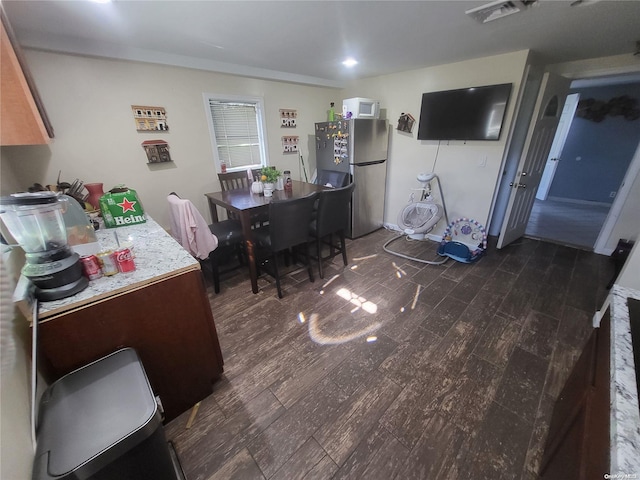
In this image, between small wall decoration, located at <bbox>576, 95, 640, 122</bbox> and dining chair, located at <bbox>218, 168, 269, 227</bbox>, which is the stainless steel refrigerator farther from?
small wall decoration, located at <bbox>576, 95, 640, 122</bbox>

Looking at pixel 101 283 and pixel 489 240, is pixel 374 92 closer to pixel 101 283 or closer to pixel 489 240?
pixel 489 240

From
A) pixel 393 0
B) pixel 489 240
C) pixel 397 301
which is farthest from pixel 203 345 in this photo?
pixel 489 240

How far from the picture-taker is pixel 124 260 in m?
1.16

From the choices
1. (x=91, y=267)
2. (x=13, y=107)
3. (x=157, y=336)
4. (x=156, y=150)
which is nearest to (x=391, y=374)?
(x=157, y=336)

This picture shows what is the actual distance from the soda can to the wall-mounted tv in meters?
3.39

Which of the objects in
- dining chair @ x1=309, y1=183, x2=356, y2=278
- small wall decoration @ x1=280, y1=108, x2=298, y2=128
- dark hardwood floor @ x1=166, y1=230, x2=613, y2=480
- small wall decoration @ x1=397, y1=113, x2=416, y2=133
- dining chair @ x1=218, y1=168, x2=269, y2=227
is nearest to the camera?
dark hardwood floor @ x1=166, y1=230, x2=613, y2=480

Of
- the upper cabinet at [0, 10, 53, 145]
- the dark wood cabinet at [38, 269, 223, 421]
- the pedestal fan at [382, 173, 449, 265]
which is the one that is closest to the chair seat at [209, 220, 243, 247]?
the dark wood cabinet at [38, 269, 223, 421]

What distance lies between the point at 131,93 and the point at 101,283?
223 cm

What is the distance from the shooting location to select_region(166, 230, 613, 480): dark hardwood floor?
47.1 inches

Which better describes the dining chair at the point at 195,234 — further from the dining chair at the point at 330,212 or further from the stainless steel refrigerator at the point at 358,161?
the stainless steel refrigerator at the point at 358,161

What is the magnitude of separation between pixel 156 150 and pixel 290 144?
1.75m

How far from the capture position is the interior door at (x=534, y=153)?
8.63ft

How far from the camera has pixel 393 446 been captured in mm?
1233

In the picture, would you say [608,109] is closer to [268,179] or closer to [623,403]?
[268,179]
